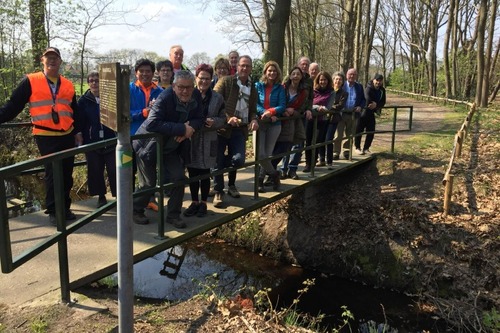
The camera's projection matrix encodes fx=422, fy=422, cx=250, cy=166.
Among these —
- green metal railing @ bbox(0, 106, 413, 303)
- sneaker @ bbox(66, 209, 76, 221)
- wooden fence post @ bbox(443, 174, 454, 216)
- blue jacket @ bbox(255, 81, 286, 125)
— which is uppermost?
blue jacket @ bbox(255, 81, 286, 125)

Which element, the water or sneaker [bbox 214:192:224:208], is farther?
the water

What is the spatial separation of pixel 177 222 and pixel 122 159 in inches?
77.2

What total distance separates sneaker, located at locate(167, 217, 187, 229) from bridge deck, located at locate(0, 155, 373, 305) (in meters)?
0.06

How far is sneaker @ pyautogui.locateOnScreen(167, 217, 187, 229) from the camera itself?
460 centimetres

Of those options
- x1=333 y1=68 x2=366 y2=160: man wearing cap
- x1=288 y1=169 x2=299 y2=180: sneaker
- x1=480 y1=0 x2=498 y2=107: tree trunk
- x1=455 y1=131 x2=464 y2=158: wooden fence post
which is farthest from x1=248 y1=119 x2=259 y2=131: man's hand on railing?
x1=480 y1=0 x2=498 y2=107: tree trunk

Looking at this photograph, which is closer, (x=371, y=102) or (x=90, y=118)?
(x=90, y=118)

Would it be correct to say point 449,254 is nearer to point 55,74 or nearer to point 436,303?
point 436,303

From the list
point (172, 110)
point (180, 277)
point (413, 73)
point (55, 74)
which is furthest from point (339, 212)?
point (413, 73)

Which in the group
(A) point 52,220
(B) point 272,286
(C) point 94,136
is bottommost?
(B) point 272,286

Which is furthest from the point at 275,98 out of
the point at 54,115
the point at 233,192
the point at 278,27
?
the point at 278,27

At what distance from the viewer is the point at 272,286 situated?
703 centimetres

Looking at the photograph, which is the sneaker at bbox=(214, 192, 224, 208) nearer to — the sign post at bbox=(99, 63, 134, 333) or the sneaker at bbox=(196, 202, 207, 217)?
the sneaker at bbox=(196, 202, 207, 217)

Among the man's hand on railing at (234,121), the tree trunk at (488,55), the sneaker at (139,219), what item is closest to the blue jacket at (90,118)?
the sneaker at (139,219)

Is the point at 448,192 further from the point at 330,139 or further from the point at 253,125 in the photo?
the point at 253,125
